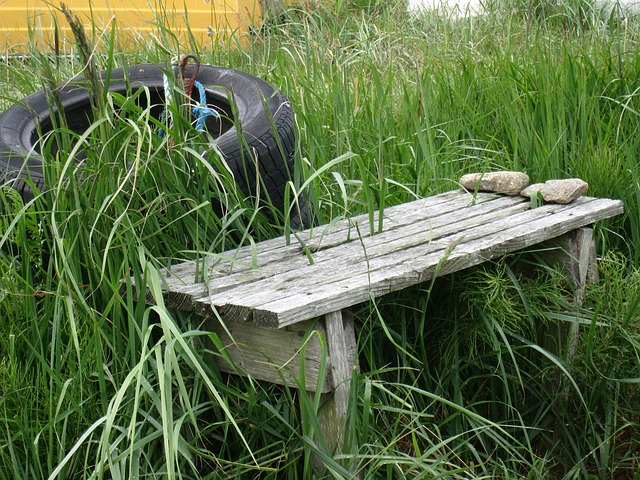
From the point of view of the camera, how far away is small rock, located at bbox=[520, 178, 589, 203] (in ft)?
10.00

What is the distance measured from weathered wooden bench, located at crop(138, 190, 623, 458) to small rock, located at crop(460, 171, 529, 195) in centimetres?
23

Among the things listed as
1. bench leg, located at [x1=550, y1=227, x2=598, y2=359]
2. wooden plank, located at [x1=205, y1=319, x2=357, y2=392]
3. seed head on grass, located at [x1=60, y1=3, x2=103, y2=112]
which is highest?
seed head on grass, located at [x1=60, y1=3, x2=103, y2=112]

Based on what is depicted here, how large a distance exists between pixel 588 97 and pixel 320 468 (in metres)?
2.47

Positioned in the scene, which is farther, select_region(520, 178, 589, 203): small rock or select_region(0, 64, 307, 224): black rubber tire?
select_region(520, 178, 589, 203): small rock

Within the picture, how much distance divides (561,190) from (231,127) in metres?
1.39

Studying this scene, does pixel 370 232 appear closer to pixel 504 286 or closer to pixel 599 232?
pixel 504 286

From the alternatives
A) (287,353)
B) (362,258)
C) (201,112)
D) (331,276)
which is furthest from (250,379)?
(201,112)

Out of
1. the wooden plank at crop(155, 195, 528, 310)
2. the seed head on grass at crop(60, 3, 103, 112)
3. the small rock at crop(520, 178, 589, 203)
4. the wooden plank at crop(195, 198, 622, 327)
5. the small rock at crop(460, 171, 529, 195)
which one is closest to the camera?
the seed head on grass at crop(60, 3, 103, 112)

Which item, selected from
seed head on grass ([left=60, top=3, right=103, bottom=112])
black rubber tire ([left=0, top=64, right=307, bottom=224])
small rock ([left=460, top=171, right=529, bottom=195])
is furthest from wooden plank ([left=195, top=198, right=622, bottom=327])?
seed head on grass ([left=60, top=3, right=103, bottom=112])

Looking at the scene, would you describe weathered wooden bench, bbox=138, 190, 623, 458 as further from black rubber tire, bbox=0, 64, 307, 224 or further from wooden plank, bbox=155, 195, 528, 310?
black rubber tire, bbox=0, 64, 307, 224

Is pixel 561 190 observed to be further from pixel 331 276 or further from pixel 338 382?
pixel 338 382

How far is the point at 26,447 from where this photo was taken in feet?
7.03

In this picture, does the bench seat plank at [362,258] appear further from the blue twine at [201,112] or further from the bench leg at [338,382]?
the blue twine at [201,112]

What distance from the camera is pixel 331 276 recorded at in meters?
2.29
